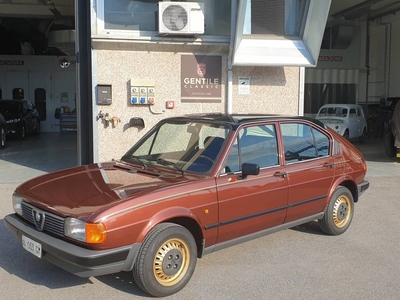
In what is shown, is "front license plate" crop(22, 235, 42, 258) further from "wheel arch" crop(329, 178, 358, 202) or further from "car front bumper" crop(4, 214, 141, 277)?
"wheel arch" crop(329, 178, 358, 202)

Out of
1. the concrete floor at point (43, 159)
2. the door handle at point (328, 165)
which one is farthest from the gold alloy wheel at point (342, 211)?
the concrete floor at point (43, 159)

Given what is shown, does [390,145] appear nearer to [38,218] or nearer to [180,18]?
[180,18]

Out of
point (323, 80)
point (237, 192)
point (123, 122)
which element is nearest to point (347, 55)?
point (323, 80)

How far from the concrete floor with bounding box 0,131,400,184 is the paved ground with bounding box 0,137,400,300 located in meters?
3.90

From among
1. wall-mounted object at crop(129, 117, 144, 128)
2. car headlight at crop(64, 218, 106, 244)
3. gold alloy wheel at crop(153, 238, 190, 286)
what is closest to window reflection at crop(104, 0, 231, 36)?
wall-mounted object at crop(129, 117, 144, 128)

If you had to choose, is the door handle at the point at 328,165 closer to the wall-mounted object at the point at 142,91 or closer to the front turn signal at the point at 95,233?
the front turn signal at the point at 95,233

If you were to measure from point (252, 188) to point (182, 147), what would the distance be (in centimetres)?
88

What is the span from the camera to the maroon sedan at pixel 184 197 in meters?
3.45

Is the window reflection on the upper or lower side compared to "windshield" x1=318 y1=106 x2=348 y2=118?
upper

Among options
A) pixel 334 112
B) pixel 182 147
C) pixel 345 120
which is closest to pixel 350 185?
pixel 182 147

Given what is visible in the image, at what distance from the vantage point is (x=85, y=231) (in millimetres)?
3344

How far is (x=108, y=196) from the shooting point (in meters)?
3.65

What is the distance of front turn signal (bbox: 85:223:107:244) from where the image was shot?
10.9ft

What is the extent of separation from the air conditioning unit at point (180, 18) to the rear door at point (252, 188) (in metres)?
3.76
